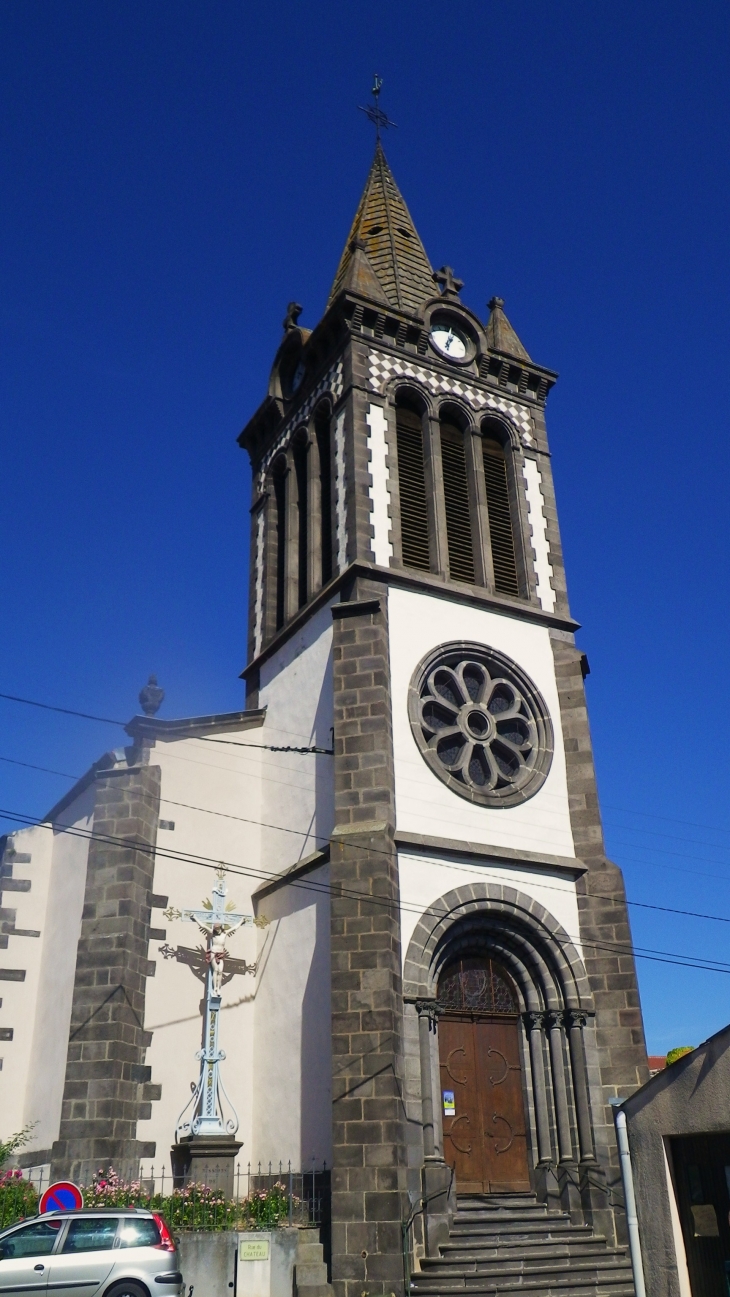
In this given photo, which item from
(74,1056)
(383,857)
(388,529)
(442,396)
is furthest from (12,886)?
(442,396)

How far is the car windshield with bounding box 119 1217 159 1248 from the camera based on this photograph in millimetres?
Result: 11445

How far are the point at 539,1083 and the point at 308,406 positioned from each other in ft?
44.1

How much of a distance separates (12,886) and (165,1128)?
5095 millimetres

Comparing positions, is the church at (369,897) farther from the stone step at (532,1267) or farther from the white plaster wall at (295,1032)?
the stone step at (532,1267)

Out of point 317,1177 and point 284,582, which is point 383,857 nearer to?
point 317,1177

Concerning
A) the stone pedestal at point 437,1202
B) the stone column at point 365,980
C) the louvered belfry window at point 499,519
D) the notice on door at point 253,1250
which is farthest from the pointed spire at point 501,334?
the notice on door at point 253,1250

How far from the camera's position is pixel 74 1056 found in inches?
600

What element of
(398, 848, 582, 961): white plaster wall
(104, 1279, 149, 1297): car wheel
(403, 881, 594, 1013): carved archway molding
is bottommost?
(104, 1279, 149, 1297): car wheel

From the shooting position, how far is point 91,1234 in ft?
37.4

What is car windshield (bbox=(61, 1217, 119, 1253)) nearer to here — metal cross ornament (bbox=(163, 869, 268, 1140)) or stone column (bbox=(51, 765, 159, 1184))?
stone column (bbox=(51, 765, 159, 1184))

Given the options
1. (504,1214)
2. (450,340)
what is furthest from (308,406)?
(504,1214)

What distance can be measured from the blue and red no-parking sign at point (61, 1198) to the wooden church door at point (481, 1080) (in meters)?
5.14

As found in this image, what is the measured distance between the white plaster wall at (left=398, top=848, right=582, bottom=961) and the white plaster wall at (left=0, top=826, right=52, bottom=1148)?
20.8 feet

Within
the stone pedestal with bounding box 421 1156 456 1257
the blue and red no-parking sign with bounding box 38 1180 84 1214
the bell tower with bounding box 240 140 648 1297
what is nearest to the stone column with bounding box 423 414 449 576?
the bell tower with bounding box 240 140 648 1297
